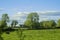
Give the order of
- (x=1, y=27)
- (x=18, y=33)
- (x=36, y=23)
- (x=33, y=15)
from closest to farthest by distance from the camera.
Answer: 1. (x=1, y=27)
2. (x=18, y=33)
3. (x=36, y=23)
4. (x=33, y=15)

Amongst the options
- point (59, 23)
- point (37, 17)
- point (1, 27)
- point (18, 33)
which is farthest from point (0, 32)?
point (59, 23)

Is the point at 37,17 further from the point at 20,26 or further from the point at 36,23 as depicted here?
the point at 20,26

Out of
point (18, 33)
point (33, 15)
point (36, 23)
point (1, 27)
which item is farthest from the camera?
point (33, 15)

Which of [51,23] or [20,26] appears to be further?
[51,23]

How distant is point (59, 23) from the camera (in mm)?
105500

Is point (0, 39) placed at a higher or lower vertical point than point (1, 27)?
lower

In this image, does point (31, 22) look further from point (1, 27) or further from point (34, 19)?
point (1, 27)

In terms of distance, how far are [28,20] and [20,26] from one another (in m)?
88.9

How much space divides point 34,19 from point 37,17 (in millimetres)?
2562

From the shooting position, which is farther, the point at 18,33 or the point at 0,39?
the point at 18,33

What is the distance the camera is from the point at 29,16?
97938 mm

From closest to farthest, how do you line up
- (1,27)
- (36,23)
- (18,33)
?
(1,27), (18,33), (36,23)

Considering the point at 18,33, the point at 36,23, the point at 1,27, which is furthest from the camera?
the point at 36,23

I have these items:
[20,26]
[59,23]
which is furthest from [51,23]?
[20,26]
